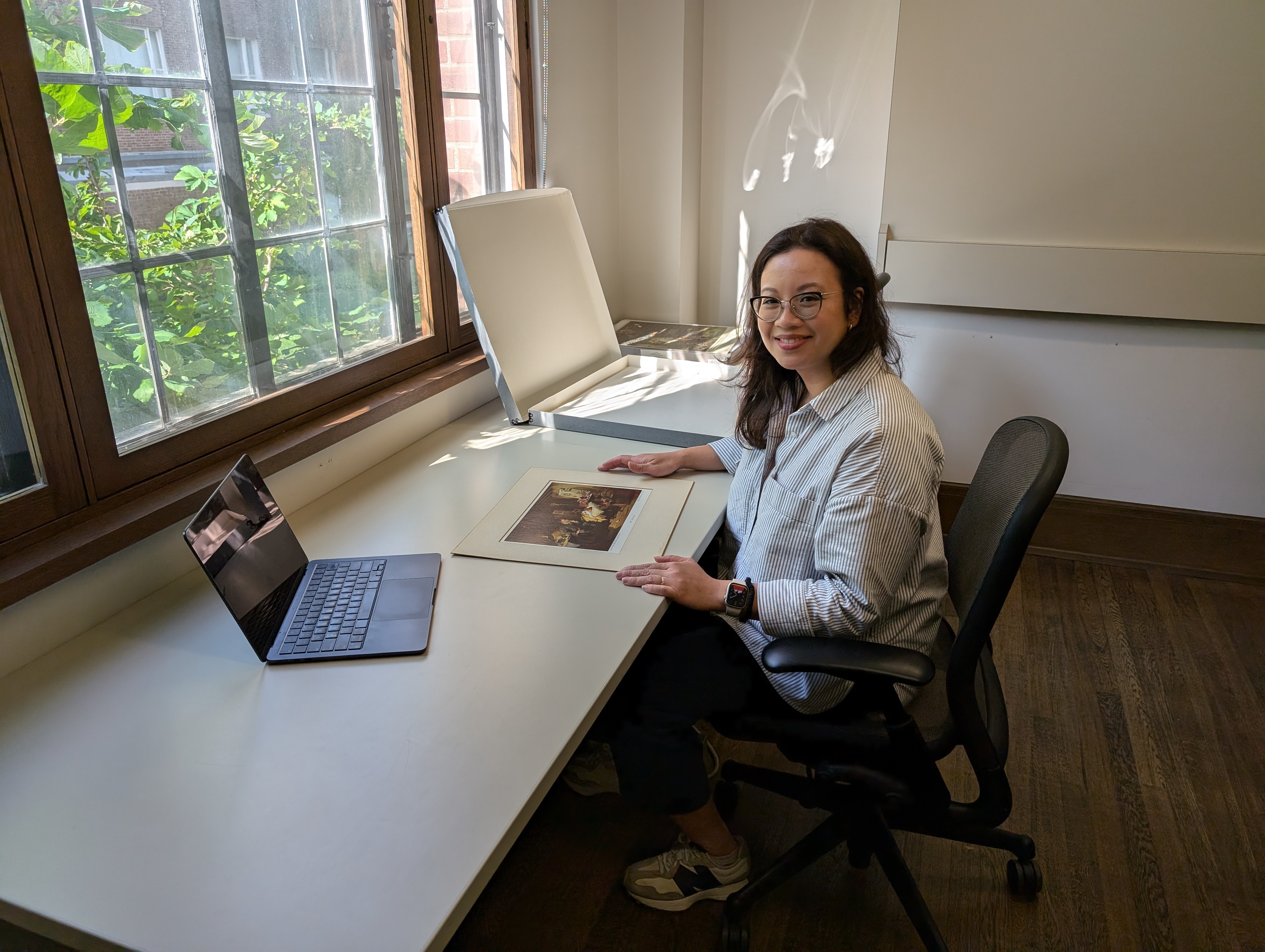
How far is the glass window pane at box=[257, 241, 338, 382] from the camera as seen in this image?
1.64 metres

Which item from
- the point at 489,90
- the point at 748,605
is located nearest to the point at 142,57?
the point at 489,90

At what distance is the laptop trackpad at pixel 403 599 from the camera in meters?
1.25

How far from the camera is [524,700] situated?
1.07 meters

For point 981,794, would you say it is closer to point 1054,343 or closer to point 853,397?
point 853,397

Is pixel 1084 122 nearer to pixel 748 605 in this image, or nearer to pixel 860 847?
pixel 748 605

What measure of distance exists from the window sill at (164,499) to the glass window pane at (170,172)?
35 centimetres

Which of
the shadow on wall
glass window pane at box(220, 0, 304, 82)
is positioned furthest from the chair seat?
the shadow on wall

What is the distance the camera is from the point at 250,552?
1.23 meters

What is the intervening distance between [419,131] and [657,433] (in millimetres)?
868

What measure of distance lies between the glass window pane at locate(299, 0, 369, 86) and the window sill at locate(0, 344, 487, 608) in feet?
2.06

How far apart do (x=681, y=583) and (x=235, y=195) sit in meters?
1.03

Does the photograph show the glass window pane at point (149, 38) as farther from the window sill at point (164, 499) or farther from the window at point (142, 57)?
the window sill at point (164, 499)

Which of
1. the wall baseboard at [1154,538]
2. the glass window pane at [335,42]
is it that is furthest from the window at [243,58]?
the wall baseboard at [1154,538]

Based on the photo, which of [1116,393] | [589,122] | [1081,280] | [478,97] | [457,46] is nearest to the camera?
[457,46]
